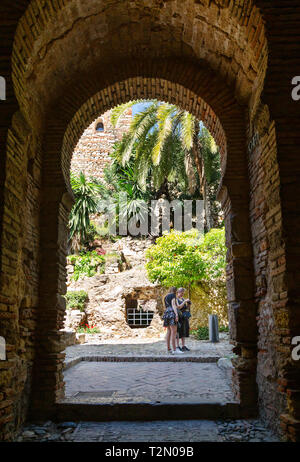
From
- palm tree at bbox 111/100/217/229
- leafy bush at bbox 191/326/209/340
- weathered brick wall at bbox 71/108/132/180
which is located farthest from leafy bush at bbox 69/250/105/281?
weathered brick wall at bbox 71/108/132/180

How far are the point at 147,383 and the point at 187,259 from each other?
29.0 ft

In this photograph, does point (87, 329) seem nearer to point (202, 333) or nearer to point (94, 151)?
point (202, 333)

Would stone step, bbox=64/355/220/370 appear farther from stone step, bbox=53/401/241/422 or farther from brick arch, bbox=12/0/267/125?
brick arch, bbox=12/0/267/125

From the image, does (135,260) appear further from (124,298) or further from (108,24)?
(108,24)

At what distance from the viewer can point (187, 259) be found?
14562mm

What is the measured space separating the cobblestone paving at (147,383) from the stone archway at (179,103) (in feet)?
2.64

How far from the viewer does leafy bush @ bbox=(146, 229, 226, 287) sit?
1455 cm

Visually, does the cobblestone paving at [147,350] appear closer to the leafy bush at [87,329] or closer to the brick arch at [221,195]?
the brick arch at [221,195]

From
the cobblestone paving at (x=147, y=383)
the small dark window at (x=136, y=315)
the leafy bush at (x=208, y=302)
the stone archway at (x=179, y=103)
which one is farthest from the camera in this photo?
the small dark window at (x=136, y=315)

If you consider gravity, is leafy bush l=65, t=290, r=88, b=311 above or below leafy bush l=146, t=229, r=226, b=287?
below

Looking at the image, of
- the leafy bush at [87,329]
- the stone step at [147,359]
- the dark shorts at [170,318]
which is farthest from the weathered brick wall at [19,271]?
the leafy bush at [87,329]

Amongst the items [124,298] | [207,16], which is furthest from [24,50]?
[124,298]

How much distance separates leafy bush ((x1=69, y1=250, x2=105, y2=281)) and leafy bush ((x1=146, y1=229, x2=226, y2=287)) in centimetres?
518

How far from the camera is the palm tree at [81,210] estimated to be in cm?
2069
